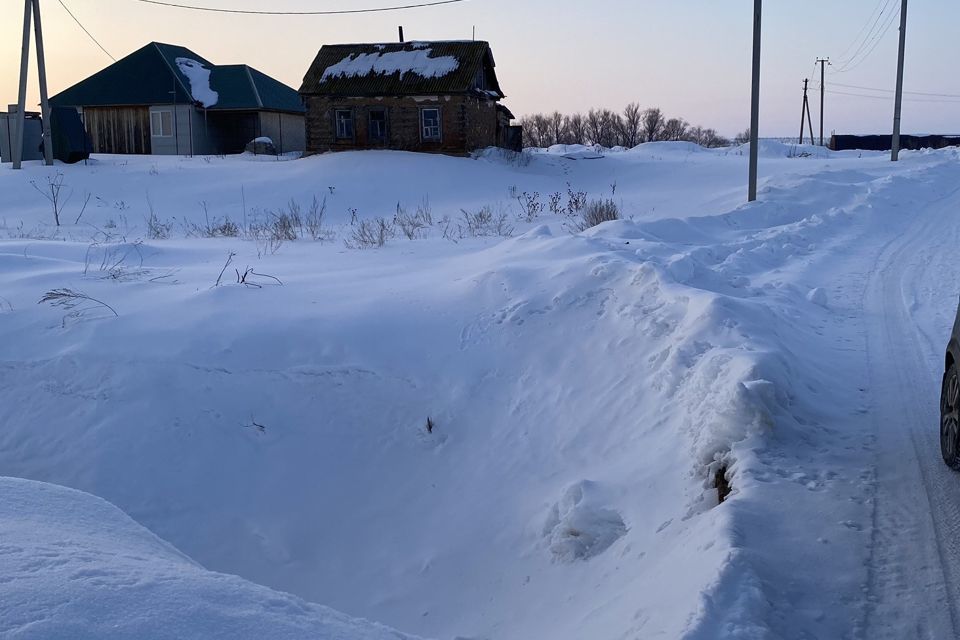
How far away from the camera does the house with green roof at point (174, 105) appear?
38.8 meters

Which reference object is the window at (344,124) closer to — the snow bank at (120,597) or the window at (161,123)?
the window at (161,123)

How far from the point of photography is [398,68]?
3350cm

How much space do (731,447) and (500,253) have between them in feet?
18.8

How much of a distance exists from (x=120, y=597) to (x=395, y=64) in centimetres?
3326

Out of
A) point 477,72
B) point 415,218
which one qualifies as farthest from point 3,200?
point 477,72

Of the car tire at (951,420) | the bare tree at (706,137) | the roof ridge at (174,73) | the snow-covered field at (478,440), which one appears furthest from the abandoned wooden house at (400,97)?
Answer: the bare tree at (706,137)

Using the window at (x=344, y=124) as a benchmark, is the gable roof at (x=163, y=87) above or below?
above

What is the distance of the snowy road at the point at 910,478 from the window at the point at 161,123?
35845 millimetres

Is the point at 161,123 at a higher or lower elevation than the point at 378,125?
higher

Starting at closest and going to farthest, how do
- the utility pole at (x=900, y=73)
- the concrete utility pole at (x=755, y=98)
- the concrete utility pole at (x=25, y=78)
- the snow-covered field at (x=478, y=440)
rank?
the snow-covered field at (x=478, y=440)
the concrete utility pole at (x=755, y=98)
the concrete utility pole at (x=25, y=78)
the utility pole at (x=900, y=73)

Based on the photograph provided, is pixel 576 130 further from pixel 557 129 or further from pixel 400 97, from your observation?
pixel 400 97

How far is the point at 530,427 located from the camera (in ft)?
21.4

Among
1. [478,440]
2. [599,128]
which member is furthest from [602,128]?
[478,440]

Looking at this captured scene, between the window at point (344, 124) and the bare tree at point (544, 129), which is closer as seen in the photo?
the window at point (344, 124)
